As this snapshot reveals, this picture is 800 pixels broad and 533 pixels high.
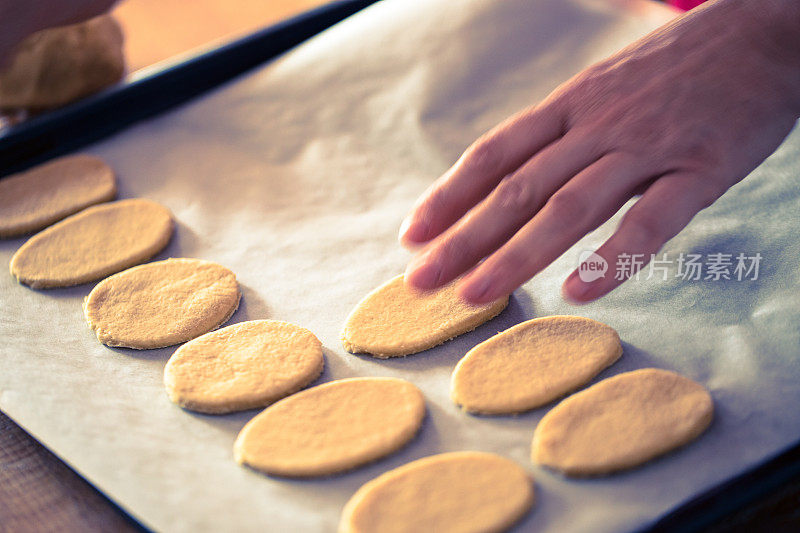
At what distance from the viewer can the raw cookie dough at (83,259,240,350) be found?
859mm

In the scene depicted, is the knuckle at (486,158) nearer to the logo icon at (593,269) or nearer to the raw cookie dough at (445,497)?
the logo icon at (593,269)

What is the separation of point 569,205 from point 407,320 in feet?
0.73

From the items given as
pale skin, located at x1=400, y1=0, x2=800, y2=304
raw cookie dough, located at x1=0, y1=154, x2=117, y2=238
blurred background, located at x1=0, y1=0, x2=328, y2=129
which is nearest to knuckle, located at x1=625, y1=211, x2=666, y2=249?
pale skin, located at x1=400, y1=0, x2=800, y2=304

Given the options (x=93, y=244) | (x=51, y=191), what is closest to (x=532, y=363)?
(x=93, y=244)

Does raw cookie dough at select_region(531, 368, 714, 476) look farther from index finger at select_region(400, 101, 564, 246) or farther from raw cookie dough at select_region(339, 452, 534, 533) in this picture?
index finger at select_region(400, 101, 564, 246)

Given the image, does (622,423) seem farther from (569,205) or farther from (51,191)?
(51,191)

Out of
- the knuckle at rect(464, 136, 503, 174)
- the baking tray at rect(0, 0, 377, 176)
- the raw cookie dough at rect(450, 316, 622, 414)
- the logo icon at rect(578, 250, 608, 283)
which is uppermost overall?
the baking tray at rect(0, 0, 377, 176)

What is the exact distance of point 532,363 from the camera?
75cm

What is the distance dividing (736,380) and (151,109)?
966 mm

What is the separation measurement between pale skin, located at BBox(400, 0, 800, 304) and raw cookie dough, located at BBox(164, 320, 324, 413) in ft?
0.50

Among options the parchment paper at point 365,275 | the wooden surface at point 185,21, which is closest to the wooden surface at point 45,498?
the parchment paper at point 365,275

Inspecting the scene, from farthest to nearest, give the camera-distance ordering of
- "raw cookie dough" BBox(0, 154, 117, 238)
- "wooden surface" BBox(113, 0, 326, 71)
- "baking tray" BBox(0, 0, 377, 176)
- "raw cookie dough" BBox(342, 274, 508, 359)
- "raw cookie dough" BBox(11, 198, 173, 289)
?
"wooden surface" BBox(113, 0, 326, 71) → "baking tray" BBox(0, 0, 377, 176) → "raw cookie dough" BBox(0, 154, 117, 238) → "raw cookie dough" BBox(11, 198, 173, 289) → "raw cookie dough" BBox(342, 274, 508, 359)

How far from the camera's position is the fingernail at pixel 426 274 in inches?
28.8

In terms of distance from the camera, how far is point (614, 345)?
0.76 metres
